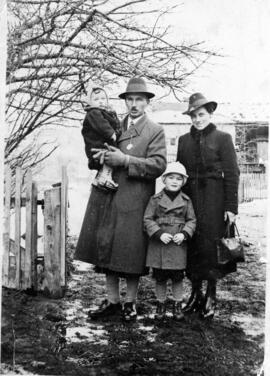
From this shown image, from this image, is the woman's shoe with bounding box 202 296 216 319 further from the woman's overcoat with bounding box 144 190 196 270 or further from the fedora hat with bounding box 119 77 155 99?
the fedora hat with bounding box 119 77 155 99

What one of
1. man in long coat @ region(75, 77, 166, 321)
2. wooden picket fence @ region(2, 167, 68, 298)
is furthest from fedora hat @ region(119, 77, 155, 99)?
wooden picket fence @ region(2, 167, 68, 298)

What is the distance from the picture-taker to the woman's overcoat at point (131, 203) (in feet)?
11.6

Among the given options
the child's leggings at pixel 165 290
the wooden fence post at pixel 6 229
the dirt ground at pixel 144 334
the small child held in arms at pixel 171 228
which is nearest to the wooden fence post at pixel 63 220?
the dirt ground at pixel 144 334

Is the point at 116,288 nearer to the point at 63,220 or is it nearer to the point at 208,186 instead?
the point at 63,220

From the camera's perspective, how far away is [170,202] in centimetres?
352

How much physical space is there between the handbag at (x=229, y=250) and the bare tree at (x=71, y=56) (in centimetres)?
136

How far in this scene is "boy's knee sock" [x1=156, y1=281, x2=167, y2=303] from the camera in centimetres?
362

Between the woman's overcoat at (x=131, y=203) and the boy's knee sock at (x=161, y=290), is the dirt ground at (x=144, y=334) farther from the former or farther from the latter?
the woman's overcoat at (x=131, y=203)

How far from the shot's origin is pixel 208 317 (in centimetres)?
364

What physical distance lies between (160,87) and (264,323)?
2130 mm

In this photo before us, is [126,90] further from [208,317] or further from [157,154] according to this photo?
[208,317]

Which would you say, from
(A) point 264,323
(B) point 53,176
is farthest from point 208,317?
(B) point 53,176

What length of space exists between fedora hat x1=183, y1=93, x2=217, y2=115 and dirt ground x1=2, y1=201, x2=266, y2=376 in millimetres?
868

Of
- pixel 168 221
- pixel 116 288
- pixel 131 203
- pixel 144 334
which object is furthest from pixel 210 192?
pixel 144 334
